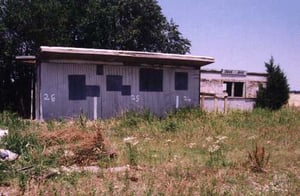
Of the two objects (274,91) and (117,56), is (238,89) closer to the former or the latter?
(274,91)

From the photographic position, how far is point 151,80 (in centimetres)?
1700

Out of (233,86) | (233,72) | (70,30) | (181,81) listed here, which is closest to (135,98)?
(181,81)

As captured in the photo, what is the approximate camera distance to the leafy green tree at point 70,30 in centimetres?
2084

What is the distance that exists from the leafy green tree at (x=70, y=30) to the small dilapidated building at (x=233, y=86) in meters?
6.54

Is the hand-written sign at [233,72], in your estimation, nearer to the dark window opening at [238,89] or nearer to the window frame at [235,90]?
the window frame at [235,90]

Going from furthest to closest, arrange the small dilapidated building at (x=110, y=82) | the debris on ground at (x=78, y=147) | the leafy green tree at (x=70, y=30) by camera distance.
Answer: the leafy green tree at (x=70, y=30), the small dilapidated building at (x=110, y=82), the debris on ground at (x=78, y=147)

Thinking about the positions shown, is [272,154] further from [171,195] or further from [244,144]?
[171,195]

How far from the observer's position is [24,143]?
8.12 metres

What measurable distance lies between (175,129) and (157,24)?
1925 cm

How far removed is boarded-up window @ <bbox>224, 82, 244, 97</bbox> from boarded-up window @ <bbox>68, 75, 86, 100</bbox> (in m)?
12.4

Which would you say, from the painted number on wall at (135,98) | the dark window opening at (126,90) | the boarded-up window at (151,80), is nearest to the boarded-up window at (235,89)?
the boarded-up window at (151,80)

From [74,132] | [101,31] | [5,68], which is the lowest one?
[74,132]

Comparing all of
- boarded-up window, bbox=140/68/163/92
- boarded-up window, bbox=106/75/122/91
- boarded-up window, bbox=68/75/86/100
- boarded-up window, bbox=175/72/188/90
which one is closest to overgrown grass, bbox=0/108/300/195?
boarded-up window, bbox=68/75/86/100

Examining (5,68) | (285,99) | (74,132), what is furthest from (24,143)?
(285,99)
